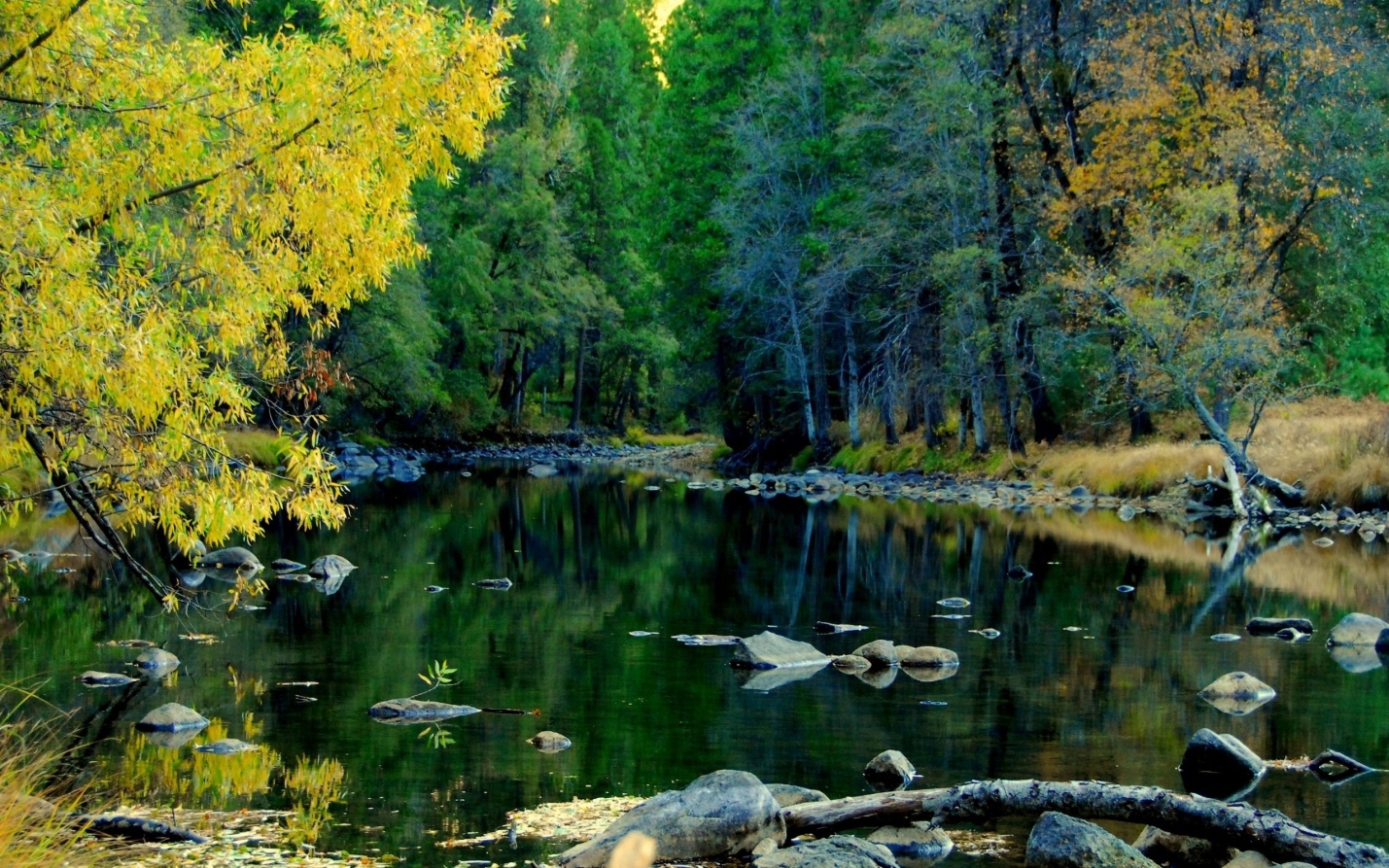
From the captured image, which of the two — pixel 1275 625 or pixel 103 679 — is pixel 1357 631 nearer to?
pixel 1275 625

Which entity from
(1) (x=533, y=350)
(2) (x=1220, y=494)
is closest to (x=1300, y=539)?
(2) (x=1220, y=494)

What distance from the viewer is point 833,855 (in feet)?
23.8

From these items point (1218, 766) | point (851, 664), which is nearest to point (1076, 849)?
point (1218, 766)

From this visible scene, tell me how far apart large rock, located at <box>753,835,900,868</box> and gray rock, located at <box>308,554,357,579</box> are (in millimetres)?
13615

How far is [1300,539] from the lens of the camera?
25391mm

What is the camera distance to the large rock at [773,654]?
13633 millimetres

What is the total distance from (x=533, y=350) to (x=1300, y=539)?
4254 centimetres

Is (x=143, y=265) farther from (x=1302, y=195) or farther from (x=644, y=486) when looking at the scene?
(x=644, y=486)

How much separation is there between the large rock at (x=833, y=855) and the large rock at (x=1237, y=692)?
562cm

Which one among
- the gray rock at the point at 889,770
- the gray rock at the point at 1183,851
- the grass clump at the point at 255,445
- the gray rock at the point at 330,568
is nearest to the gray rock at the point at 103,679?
the gray rock at the point at 889,770

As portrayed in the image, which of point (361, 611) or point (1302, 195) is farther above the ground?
point (1302, 195)

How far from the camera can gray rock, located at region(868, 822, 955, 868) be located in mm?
7855

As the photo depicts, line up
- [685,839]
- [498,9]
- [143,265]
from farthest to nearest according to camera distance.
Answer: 1. [498,9]
2. [143,265]
3. [685,839]

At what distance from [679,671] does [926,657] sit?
8.12 feet
